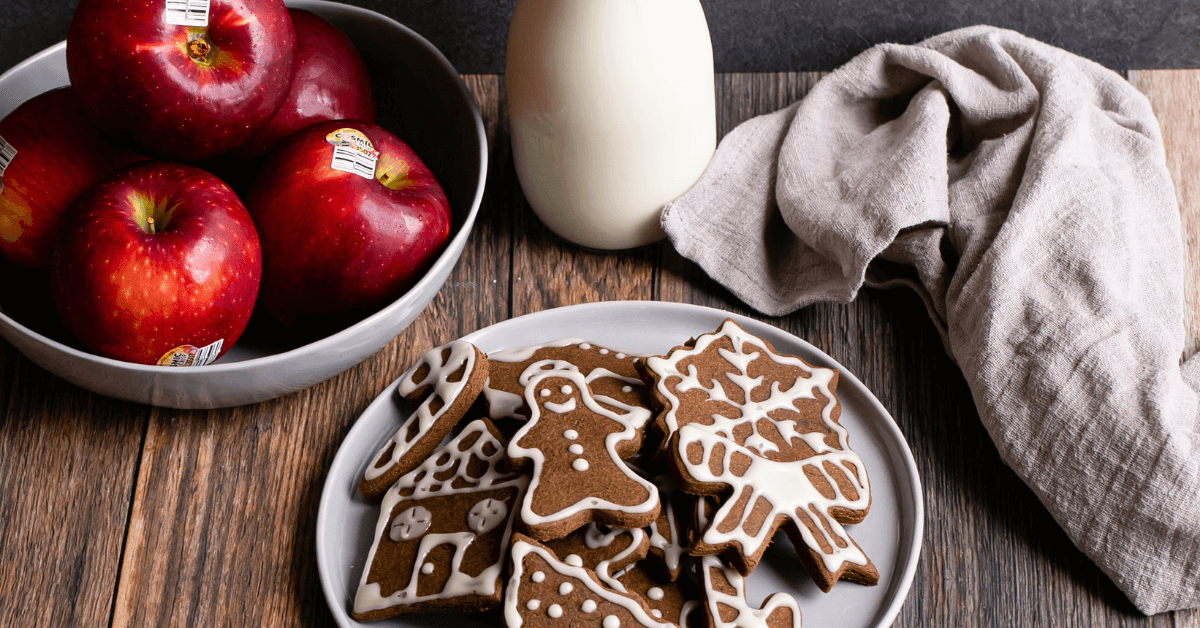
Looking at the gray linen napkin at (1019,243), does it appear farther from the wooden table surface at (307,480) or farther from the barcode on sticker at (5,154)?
the barcode on sticker at (5,154)

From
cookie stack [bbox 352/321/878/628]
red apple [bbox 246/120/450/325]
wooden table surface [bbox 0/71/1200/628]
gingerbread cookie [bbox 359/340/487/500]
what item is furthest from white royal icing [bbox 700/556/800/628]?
red apple [bbox 246/120/450/325]

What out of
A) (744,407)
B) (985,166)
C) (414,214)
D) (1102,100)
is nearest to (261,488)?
(414,214)

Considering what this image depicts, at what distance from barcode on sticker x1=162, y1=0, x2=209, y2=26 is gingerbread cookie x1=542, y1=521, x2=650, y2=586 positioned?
0.45 meters

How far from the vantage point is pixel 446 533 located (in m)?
0.65

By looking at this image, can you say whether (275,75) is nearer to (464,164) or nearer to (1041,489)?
(464,164)

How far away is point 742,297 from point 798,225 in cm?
8

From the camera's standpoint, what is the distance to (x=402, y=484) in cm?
69

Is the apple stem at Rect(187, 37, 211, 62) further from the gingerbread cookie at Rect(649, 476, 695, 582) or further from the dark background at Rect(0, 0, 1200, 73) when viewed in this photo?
the gingerbread cookie at Rect(649, 476, 695, 582)

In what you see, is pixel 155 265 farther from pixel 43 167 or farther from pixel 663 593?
→ pixel 663 593

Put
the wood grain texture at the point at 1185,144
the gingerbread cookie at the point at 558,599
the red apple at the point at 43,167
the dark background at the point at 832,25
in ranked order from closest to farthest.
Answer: the gingerbread cookie at the point at 558,599 < the red apple at the point at 43,167 < the wood grain texture at the point at 1185,144 < the dark background at the point at 832,25

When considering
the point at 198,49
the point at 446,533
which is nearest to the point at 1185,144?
the point at 446,533

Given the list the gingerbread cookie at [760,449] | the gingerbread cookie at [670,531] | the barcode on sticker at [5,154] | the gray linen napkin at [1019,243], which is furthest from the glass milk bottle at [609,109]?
the barcode on sticker at [5,154]

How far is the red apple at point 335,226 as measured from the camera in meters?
0.70

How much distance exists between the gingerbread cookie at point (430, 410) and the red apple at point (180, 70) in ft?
0.77
